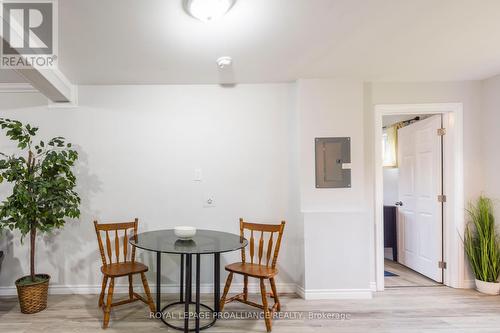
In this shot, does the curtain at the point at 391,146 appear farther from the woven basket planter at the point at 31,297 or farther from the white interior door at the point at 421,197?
the woven basket planter at the point at 31,297

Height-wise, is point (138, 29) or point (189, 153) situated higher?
point (138, 29)

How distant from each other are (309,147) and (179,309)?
2.01 metres

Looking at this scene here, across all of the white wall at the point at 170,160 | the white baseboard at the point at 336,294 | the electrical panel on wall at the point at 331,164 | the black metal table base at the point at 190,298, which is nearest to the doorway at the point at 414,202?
the white baseboard at the point at 336,294

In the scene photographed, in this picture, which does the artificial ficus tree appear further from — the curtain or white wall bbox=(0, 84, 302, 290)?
the curtain

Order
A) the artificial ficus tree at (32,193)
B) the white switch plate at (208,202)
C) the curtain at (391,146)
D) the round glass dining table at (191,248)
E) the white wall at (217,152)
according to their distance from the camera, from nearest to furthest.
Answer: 1. the round glass dining table at (191,248)
2. the artificial ficus tree at (32,193)
3. the white wall at (217,152)
4. the white switch plate at (208,202)
5. the curtain at (391,146)

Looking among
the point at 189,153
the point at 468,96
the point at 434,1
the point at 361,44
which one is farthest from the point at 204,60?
the point at 468,96

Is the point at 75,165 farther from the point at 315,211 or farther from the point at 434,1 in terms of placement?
the point at 434,1

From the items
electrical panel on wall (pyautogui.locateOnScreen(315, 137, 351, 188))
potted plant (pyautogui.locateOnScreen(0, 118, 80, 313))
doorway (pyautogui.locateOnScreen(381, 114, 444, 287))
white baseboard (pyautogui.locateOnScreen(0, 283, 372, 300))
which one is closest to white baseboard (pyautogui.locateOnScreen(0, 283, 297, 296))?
white baseboard (pyautogui.locateOnScreen(0, 283, 372, 300))

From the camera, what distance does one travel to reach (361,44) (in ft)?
6.88

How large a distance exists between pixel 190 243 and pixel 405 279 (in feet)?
8.83

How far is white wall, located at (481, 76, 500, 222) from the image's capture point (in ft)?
9.25

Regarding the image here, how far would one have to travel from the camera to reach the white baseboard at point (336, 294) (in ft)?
8.83

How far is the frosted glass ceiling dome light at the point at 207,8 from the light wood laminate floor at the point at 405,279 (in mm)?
3173

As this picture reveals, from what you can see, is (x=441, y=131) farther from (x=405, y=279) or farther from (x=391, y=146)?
(x=405, y=279)
